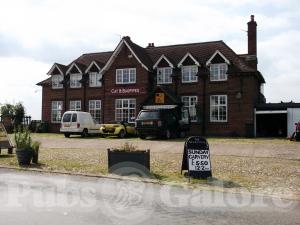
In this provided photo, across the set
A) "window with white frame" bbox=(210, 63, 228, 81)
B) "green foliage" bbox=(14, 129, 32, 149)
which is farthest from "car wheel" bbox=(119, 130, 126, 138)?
"green foliage" bbox=(14, 129, 32, 149)

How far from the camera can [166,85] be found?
36.2 metres

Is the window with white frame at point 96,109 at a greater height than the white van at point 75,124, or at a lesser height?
greater

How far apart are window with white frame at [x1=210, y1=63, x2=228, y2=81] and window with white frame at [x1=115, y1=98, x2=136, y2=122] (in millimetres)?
7000

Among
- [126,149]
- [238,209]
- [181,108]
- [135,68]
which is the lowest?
[238,209]

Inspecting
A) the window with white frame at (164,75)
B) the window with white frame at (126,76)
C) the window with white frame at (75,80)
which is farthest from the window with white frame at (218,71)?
the window with white frame at (75,80)

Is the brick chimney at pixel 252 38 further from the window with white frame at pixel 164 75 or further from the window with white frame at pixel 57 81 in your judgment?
the window with white frame at pixel 57 81

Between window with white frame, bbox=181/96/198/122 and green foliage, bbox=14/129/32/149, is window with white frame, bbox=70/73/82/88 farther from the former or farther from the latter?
green foliage, bbox=14/129/32/149

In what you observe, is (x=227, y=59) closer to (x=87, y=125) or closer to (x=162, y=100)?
(x=162, y=100)

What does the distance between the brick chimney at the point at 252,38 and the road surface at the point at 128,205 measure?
26706 millimetres

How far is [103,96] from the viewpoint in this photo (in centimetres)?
3809

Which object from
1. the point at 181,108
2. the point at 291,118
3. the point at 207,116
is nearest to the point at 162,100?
the point at 181,108

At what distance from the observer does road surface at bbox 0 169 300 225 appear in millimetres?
7477

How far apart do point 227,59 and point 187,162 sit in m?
22.4

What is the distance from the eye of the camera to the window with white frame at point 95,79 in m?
38.9
